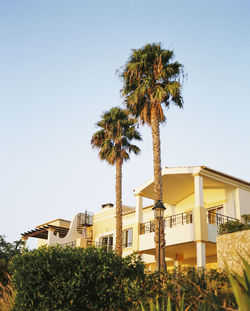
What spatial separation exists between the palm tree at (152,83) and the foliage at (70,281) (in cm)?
1111

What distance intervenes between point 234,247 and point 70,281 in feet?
27.2

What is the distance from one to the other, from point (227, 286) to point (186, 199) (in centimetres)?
1663

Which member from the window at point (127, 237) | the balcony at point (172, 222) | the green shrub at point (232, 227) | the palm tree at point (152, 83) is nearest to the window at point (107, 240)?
the window at point (127, 237)

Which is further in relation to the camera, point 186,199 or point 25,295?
point 186,199

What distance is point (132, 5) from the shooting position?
13.0m

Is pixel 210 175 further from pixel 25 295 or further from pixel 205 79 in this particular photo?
pixel 25 295

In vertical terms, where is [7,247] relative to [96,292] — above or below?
above

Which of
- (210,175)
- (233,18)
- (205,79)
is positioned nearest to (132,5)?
(233,18)

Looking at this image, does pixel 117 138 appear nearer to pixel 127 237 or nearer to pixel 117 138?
pixel 117 138

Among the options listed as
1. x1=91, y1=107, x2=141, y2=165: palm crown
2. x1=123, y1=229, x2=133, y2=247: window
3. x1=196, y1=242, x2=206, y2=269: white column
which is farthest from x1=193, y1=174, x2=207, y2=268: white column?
x1=123, y1=229, x2=133, y2=247: window

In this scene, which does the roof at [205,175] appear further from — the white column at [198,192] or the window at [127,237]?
the window at [127,237]

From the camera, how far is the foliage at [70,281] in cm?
938

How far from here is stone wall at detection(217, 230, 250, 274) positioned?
14914mm

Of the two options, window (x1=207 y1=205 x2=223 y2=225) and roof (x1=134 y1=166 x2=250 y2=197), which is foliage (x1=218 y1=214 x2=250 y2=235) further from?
window (x1=207 y1=205 x2=223 y2=225)
